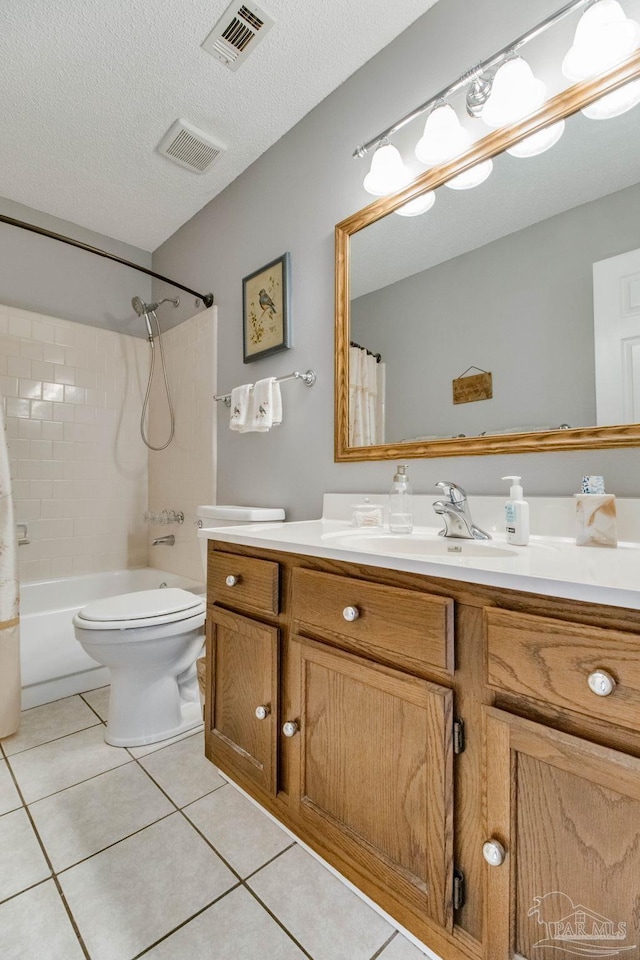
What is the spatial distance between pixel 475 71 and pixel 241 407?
4.22ft

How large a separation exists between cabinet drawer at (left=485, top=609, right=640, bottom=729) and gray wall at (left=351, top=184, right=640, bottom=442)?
2.08 feet

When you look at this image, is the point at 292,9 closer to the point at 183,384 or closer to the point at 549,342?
the point at 549,342

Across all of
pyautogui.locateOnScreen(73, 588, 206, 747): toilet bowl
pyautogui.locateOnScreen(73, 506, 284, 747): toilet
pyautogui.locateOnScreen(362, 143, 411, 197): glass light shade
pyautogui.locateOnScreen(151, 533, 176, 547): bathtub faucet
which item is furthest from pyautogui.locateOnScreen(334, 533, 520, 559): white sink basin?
pyautogui.locateOnScreen(151, 533, 176, 547): bathtub faucet

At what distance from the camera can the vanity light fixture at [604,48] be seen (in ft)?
3.23

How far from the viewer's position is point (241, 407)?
73.6 inches

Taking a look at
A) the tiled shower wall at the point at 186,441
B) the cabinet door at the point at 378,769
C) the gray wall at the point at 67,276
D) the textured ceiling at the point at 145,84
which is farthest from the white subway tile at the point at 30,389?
the cabinet door at the point at 378,769

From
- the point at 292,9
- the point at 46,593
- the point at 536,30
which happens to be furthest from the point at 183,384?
the point at 536,30

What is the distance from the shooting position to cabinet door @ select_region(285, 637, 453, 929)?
0.77m

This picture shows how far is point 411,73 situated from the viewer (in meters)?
1.42

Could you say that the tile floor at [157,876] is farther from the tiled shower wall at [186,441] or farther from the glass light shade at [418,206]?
the glass light shade at [418,206]

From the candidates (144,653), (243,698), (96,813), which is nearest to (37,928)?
(96,813)

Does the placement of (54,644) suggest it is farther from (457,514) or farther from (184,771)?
(457,514)

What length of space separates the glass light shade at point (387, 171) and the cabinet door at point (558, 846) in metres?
1.51

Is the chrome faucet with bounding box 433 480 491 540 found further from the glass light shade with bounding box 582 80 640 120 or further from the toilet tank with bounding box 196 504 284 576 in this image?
the glass light shade with bounding box 582 80 640 120
